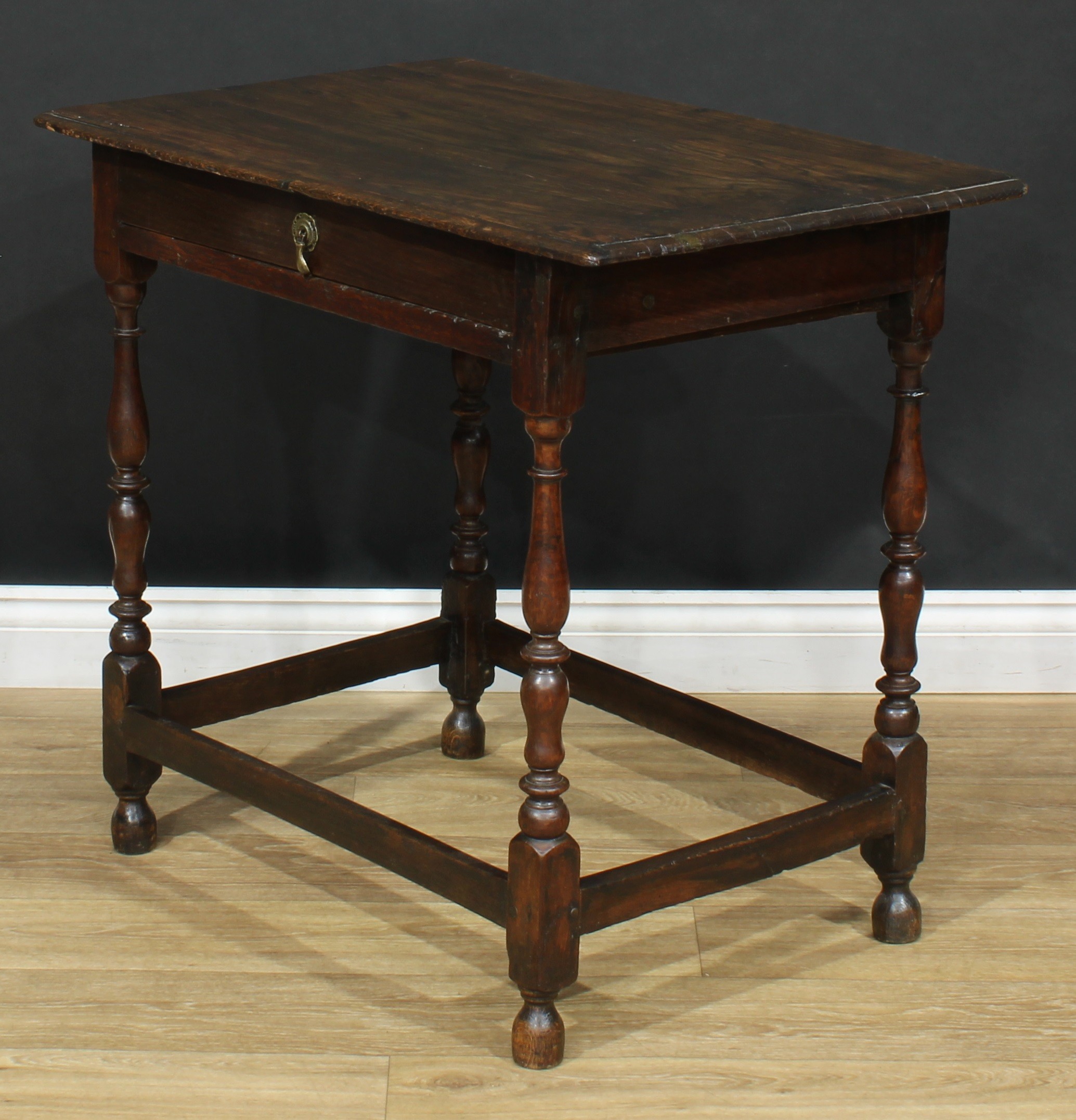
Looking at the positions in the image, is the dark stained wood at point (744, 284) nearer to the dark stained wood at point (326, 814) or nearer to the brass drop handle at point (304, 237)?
the brass drop handle at point (304, 237)

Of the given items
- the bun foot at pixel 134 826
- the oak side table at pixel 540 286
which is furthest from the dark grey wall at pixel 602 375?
the bun foot at pixel 134 826

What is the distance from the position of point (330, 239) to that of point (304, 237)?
0.04 metres

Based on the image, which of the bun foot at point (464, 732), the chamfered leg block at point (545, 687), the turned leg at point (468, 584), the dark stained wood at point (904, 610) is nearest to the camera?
the chamfered leg block at point (545, 687)

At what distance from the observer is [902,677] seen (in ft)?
8.02

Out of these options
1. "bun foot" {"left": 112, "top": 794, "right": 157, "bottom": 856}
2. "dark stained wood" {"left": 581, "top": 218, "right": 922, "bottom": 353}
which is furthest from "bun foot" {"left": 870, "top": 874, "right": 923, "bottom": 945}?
"bun foot" {"left": 112, "top": 794, "right": 157, "bottom": 856}

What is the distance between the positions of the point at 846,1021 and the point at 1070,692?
1.24 metres

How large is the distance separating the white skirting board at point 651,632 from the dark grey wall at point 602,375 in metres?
0.05

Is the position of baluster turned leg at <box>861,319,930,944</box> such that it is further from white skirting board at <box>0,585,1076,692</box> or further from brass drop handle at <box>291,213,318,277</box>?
white skirting board at <box>0,585,1076,692</box>

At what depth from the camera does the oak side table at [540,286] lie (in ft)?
6.61

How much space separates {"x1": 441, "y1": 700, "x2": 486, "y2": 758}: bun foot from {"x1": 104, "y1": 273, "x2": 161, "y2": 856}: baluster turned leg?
51 cm

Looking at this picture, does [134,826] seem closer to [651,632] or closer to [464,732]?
[464,732]

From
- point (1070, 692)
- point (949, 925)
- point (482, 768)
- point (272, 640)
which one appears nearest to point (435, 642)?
point (482, 768)

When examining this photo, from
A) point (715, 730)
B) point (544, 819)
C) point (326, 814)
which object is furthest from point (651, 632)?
point (544, 819)

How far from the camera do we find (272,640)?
3293 mm
